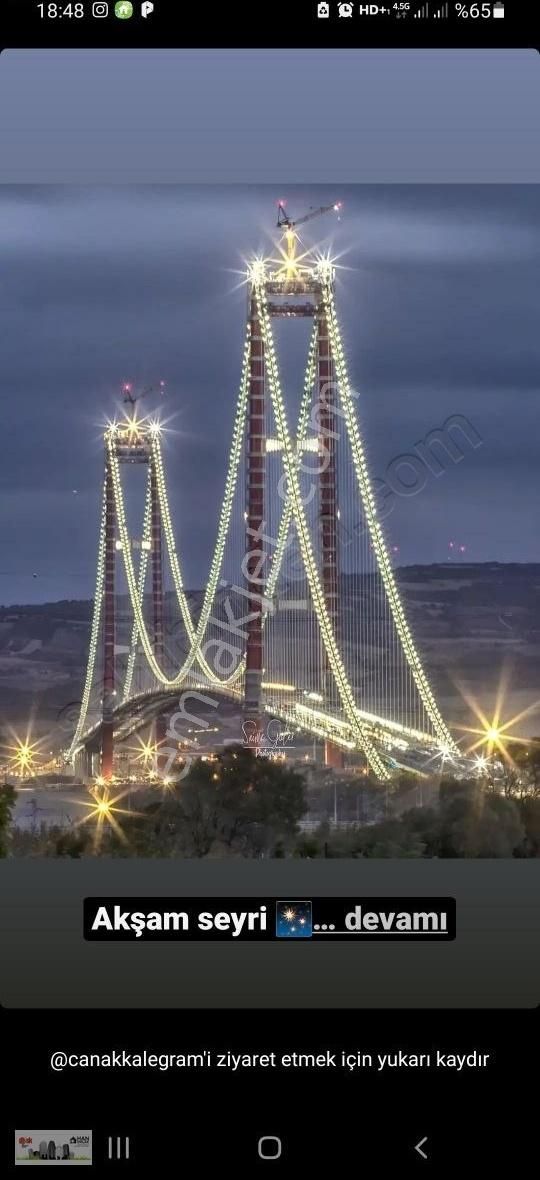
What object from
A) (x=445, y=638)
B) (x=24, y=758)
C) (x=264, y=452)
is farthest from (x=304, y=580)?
(x=445, y=638)

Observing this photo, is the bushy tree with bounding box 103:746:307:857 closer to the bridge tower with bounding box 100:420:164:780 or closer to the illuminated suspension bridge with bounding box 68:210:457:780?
the illuminated suspension bridge with bounding box 68:210:457:780

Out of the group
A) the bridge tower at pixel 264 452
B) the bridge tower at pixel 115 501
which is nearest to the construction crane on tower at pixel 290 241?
the bridge tower at pixel 264 452
